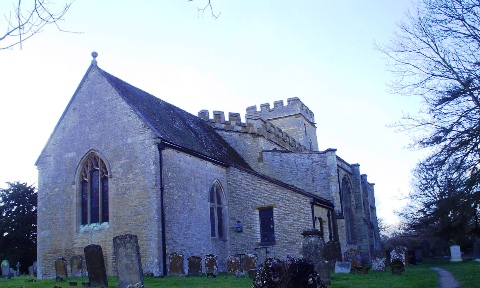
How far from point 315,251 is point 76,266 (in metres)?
9.67

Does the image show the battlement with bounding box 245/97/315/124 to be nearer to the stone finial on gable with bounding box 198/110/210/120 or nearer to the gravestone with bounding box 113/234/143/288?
the stone finial on gable with bounding box 198/110/210/120

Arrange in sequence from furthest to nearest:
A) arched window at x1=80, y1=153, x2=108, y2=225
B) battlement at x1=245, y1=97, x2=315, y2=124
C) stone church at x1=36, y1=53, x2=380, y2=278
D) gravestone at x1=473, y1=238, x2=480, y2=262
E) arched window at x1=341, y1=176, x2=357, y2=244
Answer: battlement at x1=245, y1=97, x2=315, y2=124, arched window at x1=341, y1=176, x2=357, y2=244, gravestone at x1=473, y1=238, x2=480, y2=262, arched window at x1=80, y1=153, x2=108, y2=225, stone church at x1=36, y1=53, x2=380, y2=278

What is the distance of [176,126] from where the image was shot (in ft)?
75.0

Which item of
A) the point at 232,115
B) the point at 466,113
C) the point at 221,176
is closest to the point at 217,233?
the point at 221,176

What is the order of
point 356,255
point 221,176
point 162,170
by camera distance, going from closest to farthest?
point 162,170
point 356,255
point 221,176

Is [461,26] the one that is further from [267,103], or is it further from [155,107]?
[267,103]

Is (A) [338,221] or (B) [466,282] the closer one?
(B) [466,282]

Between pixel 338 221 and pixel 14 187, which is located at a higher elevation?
pixel 14 187

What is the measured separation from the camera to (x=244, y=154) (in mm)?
27453

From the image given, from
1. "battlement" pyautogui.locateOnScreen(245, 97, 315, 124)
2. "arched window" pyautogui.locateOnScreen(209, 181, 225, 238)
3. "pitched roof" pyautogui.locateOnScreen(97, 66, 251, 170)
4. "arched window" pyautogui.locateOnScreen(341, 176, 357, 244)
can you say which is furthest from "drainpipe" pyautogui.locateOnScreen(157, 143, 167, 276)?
"battlement" pyautogui.locateOnScreen(245, 97, 315, 124)

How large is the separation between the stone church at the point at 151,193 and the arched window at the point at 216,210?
0.16 feet

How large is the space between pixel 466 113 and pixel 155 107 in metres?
15.2

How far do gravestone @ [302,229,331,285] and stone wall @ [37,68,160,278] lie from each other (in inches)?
238

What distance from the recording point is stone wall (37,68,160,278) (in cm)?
1816
